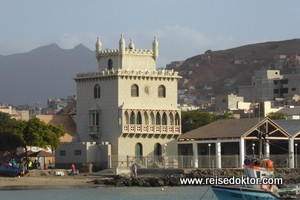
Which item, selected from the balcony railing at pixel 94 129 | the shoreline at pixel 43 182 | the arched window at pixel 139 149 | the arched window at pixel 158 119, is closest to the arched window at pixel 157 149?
the arched window at pixel 139 149

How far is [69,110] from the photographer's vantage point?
133 metres

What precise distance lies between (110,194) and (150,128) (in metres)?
24.4

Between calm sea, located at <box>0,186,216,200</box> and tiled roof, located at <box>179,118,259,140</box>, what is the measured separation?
12470mm

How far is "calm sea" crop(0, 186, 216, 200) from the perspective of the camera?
234 ft

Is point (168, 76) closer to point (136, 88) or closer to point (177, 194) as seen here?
point (136, 88)

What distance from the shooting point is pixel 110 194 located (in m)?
74.8

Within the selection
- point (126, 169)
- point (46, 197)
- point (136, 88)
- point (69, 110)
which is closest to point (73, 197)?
point (46, 197)

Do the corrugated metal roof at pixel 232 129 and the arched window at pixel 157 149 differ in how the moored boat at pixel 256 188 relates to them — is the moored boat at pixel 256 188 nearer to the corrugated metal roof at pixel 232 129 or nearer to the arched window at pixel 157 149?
the corrugated metal roof at pixel 232 129

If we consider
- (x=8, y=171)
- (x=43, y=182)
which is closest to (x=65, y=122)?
(x=8, y=171)

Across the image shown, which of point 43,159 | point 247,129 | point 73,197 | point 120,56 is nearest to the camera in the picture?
point 73,197

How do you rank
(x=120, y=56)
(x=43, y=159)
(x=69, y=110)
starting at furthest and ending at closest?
1. (x=69, y=110)
2. (x=43, y=159)
3. (x=120, y=56)

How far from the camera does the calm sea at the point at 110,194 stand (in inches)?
2808

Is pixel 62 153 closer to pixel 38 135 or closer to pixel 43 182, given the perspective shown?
pixel 38 135

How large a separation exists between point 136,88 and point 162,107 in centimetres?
305
